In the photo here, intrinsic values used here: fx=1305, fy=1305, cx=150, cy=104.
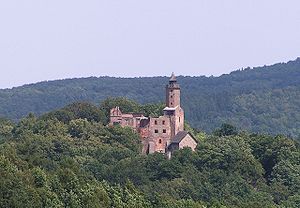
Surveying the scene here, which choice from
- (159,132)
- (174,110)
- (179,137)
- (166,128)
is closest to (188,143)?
(179,137)

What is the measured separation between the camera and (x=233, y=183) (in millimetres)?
88625

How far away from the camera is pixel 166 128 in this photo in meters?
97.8

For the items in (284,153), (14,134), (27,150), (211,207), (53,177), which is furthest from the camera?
(14,134)

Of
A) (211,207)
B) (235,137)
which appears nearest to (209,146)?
(235,137)

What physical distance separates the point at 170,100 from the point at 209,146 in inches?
289

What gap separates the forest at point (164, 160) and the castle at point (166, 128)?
1.01 m

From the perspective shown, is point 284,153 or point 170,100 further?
point 170,100

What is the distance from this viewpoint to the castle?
97.0 metres

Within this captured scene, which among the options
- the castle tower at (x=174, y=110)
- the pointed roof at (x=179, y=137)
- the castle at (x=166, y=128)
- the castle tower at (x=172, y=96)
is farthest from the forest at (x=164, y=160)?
the castle tower at (x=172, y=96)

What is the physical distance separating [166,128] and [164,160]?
672 cm

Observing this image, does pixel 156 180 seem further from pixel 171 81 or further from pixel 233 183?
pixel 171 81

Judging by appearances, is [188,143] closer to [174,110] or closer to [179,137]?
[179,137]

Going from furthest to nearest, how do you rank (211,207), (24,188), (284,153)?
(284,153)
(211,207)
(24,188)

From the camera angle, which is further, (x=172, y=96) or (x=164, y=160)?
(x=172, y=96)
